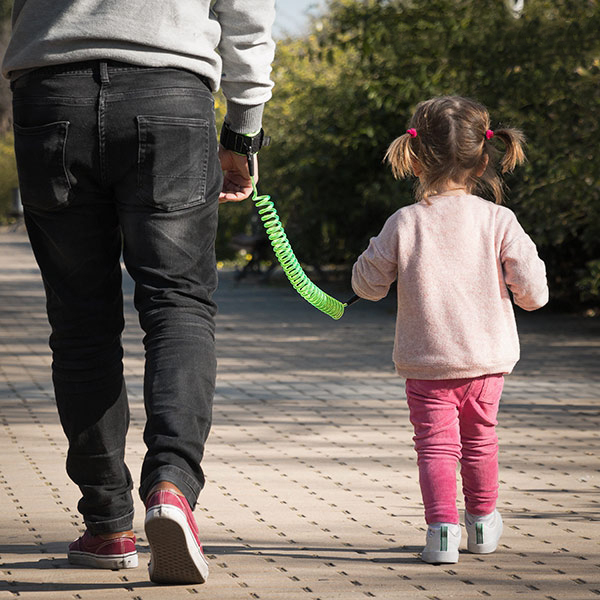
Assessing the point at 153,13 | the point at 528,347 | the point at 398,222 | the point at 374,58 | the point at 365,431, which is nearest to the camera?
the point at 153,13

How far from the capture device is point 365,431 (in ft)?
19.6

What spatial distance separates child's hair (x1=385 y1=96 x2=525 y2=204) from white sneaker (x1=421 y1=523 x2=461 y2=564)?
3.32ft

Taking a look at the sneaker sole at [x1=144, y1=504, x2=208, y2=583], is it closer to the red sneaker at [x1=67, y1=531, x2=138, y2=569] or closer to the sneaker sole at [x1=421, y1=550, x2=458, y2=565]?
the red sneaker at [x1=67, y1=531, x2=138, y2=569]

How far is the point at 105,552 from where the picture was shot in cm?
333

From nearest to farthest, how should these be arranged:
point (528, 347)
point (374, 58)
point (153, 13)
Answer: point (153, 13)
point (528, 347)
point (374, 58)

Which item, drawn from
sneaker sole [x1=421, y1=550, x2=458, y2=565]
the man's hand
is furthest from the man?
sneaker sole [x1=421, y1=550, x2=458, y2=565]

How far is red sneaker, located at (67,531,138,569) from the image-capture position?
3326mm

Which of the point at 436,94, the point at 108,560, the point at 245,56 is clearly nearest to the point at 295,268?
the point at 245,56

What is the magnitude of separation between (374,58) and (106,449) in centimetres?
1077

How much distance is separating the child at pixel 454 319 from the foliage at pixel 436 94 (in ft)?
19.5

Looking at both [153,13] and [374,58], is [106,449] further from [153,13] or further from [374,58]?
[374,58]

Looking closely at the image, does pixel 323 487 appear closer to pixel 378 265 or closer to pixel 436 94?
pixel 378 265

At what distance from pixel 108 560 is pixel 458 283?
4.28 feet

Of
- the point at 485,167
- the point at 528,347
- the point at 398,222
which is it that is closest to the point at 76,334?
the point at 398,222
